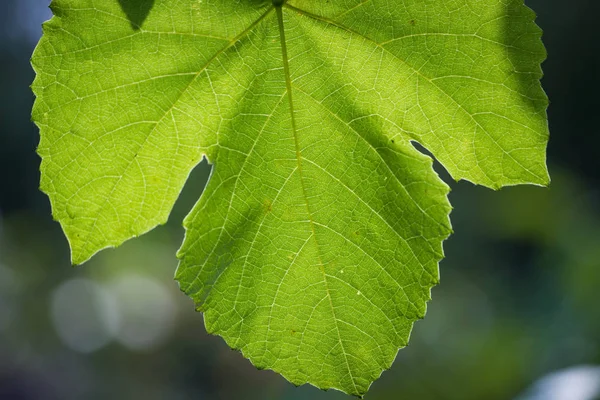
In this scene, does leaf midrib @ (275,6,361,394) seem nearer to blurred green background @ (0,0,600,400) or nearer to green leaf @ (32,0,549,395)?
green leaf @ (32,0,549,395)

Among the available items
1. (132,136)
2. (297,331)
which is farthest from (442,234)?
(132,136)

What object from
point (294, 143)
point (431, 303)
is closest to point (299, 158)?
point (294, 143)

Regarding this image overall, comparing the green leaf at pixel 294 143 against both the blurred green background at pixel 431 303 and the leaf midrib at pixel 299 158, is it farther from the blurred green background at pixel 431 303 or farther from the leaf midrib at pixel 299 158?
the blurred green background at pixel 431 303

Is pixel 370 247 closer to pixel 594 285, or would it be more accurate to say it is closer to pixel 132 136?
pixel 132 136

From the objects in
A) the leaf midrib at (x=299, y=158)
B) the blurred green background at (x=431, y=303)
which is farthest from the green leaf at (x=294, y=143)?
the blurred green background at (x=431, y=303)

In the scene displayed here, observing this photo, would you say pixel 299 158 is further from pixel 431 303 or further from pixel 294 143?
pixel 431 303

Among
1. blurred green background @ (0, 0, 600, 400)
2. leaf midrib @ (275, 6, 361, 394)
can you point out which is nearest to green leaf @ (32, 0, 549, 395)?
leaf midrib @ (275, 6, 361, 394)
